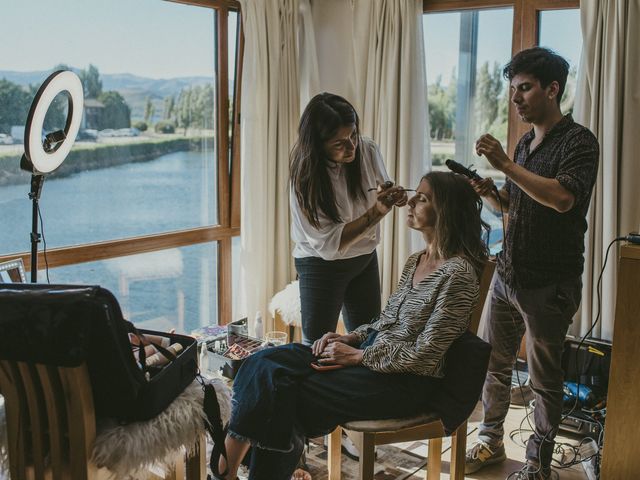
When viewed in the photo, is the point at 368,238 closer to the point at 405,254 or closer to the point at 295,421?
the point at 295,421

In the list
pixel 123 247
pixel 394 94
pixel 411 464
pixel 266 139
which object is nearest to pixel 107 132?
pixel 123 247

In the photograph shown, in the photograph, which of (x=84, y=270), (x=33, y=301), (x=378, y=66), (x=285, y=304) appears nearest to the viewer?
(x=33, y=301)

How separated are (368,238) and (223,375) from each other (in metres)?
1.02

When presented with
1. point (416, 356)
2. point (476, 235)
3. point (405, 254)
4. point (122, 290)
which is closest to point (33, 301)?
point (416, 356)

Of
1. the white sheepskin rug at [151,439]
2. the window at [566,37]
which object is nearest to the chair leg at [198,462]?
the white sheepskin rug at [151,439]

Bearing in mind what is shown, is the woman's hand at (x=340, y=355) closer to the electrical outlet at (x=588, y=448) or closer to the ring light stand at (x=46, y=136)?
the ring light stand at (x=46, y=136)

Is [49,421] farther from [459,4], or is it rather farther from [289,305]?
[459,4]

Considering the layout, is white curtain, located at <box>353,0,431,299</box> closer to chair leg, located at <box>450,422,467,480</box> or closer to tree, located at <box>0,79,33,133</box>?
chair leg, located at <box>450,422,467,480</box>

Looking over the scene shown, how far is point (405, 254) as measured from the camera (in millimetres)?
3568

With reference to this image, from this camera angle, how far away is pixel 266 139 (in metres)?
3.54

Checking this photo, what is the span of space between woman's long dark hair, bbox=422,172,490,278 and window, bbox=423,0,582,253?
1.47 meters

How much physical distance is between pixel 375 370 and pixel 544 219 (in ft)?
2.54

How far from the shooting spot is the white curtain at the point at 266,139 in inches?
136

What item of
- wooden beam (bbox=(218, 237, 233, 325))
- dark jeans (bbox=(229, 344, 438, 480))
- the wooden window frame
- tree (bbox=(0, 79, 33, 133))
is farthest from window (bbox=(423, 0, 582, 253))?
tree (bbox=(0, 79, 33, 133))
